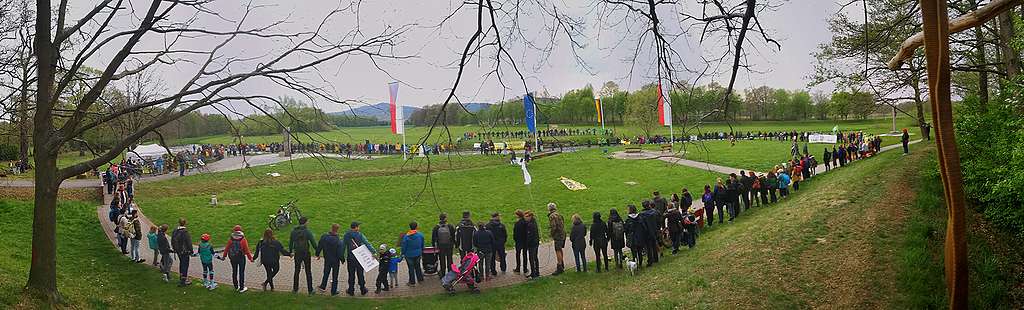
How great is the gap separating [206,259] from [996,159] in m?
14.7

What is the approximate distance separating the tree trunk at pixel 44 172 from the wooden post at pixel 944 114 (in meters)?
10.0

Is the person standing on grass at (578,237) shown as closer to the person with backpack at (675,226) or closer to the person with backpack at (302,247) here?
the person with backpack at (675,226)

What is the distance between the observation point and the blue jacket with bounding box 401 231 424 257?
10.3 m

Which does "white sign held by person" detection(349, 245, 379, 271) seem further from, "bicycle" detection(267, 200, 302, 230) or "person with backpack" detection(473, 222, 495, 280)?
"bicycle" detection(267, 200, 302, 230)

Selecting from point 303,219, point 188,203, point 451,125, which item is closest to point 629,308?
point 451,125

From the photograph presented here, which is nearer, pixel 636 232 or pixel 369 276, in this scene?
pixel 636 232

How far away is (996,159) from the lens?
408 inches

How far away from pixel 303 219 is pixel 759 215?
1056 centimetres

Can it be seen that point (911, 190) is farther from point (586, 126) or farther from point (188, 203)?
point (586, 126)

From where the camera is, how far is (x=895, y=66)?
352cm

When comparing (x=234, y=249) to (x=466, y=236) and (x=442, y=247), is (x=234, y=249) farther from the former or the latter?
(x=466, y=236)

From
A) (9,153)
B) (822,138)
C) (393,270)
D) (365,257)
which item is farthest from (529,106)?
(822,138)

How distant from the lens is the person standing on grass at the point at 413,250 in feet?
33.9

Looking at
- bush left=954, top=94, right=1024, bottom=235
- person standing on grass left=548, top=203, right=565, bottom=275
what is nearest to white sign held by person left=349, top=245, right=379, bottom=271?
person standing on grass left=548, top=203, right=565, bottom=275
